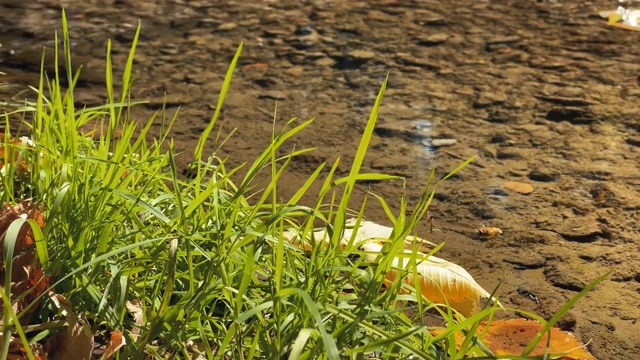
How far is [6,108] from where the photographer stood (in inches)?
127

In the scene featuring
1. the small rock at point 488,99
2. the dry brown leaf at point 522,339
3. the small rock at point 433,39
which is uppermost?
the dry brown leaf at point 522,339

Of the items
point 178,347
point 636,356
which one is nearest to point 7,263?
point 178,347

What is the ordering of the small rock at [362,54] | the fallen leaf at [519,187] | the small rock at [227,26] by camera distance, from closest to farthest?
the fallen leaf at [519,187] → the small rock at [362,54] → the small rock at [227,26]

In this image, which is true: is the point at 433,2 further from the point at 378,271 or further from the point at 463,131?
the point at 378,271

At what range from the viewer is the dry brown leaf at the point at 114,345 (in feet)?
5.11

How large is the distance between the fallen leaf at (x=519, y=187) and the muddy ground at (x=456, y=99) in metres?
0.03

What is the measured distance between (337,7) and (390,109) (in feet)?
6.62

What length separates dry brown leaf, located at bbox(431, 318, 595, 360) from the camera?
6.45ft

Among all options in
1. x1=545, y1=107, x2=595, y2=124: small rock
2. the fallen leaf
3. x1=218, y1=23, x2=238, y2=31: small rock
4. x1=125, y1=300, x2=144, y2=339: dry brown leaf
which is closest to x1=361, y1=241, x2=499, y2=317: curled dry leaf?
x1=125, y1=300, x2=144, y2=339: dry brown leaf

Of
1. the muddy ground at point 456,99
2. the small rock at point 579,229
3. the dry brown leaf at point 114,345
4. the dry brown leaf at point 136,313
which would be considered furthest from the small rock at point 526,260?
the dry brown leaf at point 114,345

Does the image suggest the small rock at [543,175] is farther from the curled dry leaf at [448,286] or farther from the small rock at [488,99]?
the curled dry leaf at [448,286]

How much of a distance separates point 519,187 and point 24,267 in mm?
1901

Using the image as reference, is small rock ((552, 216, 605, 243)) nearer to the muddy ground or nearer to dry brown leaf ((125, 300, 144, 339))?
the muddy ground

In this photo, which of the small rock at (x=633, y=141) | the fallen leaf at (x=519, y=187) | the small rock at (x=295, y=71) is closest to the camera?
the fallen leaf at (x=519, y=187)
